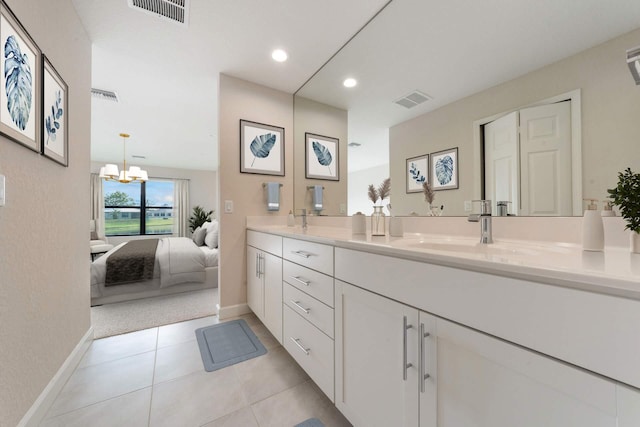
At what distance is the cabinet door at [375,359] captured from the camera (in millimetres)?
792

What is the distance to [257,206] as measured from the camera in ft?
8.32

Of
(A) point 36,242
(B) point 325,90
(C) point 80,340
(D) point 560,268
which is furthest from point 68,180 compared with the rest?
(D) point 560,268

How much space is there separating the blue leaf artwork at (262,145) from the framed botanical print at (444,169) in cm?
171

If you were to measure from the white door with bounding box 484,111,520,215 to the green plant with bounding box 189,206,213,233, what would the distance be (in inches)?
270

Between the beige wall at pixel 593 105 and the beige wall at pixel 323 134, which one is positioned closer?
the beige wall at pixel 593 105

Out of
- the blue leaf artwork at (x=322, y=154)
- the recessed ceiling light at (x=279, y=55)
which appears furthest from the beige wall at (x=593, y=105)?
the recessed ceiling light at (x=279, y=55)

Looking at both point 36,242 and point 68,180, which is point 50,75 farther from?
point 36,242

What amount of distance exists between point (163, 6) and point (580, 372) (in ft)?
8.37

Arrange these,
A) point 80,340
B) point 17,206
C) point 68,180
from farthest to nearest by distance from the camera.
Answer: point 80,340
point 68,180
point 17,206

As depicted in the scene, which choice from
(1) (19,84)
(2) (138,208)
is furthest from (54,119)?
(2) (138,208)

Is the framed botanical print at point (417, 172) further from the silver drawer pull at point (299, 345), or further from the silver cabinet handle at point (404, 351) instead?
the silver drawer pull at point (299, 345)

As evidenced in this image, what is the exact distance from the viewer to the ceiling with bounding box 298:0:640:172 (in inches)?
36.9

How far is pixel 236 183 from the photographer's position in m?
2.43

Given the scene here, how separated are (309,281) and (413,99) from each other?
1262mm
